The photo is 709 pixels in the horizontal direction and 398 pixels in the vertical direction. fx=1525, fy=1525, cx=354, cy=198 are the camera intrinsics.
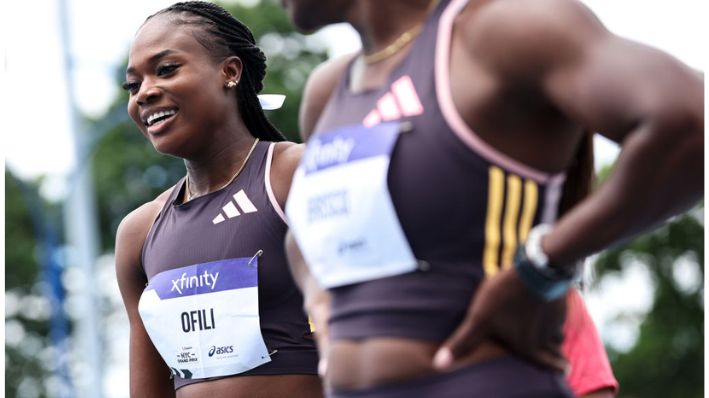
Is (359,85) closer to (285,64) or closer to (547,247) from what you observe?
(547,247)

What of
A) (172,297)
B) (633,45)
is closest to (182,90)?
(172,297)

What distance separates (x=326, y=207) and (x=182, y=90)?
1.86 meters

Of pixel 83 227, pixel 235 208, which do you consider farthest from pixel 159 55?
pixel 83 227

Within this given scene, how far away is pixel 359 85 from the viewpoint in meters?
3.51

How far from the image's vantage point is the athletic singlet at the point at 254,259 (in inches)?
193

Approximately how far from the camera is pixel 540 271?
10.00ft

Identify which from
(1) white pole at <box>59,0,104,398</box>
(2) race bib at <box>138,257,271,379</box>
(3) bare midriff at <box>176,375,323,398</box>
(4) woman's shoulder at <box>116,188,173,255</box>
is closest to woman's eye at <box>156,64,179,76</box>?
(4) woman's shoulder at <box>116,188,173,255</box>

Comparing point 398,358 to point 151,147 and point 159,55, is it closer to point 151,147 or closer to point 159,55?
point 159,55

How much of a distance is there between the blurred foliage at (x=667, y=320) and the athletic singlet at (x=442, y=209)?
28604mm

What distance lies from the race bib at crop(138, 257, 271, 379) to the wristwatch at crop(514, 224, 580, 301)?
1.92 m

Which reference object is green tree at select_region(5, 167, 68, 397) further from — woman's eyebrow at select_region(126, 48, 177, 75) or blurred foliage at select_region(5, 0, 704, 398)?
woman's eyebrow at select_region(126, 48, 177, 75)

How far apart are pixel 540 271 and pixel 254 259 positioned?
199 centimetres

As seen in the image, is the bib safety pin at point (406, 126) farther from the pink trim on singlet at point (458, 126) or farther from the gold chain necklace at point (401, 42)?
the gold chain necklace at point (401, 42)

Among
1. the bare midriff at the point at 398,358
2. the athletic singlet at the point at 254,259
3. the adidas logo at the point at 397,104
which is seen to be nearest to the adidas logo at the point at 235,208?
the athletic singlet at the point at 254,259
